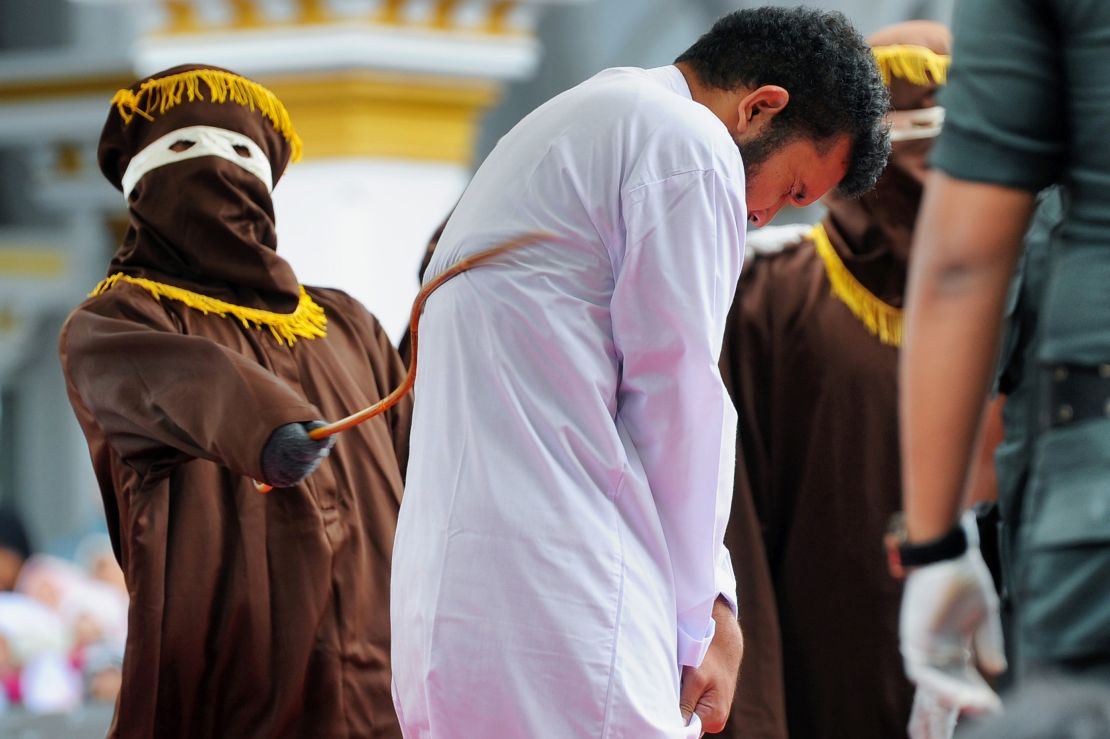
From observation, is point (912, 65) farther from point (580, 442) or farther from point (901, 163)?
point (580, 442)

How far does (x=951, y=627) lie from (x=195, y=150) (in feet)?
6.75

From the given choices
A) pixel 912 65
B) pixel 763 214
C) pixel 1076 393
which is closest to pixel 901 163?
pixel 912 65

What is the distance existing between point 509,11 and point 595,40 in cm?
487

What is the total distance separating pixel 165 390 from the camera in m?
3.38

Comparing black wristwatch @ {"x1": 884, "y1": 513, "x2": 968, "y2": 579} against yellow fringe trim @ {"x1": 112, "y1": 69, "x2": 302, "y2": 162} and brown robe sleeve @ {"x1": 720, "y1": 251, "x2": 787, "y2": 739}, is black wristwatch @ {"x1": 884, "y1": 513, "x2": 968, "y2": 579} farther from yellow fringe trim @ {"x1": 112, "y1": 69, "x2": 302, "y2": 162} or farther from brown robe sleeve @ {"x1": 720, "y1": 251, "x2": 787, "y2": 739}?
yellow fringe trim @ {"x1": 112, "y1": 69, "x2": 302, "y2": 162}

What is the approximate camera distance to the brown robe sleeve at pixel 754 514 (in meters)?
3.71

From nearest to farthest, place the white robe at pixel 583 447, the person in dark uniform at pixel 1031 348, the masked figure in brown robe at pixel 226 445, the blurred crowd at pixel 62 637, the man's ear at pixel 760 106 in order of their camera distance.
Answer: the person in dark uniform at pixel 1031 348 → the white robe at pixel 583 447 → the man's ear at pixel 760 106 → the masked figure in brown robe at pixel 226 445 → the blurred crowd at pixel 62 637

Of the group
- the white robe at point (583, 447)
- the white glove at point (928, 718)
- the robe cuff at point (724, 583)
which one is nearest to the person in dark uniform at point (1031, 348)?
the white glove at point (928, 718)

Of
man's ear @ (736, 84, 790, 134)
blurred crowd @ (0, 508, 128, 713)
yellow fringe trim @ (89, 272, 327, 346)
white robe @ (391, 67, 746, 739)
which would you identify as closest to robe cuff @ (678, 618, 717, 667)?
white robe @ (391, 67, 746, 739)

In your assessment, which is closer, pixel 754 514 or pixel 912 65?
pixel 754 514

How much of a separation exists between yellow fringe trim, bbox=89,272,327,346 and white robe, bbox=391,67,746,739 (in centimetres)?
119

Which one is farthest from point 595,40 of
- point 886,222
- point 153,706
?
point 153,706

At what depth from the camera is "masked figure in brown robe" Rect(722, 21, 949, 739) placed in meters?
3.86

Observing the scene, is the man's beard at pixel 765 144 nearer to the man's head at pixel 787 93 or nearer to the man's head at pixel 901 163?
the man's head at pixel 787 93
